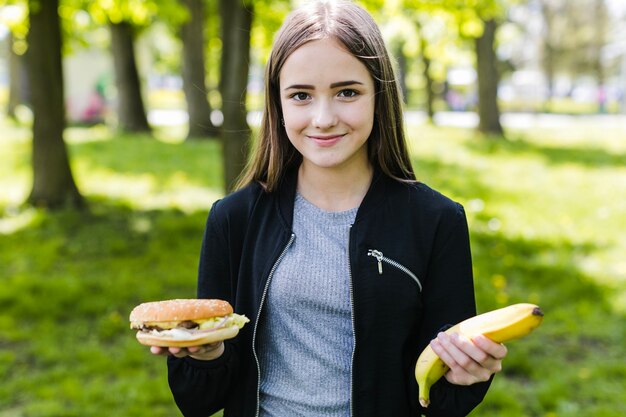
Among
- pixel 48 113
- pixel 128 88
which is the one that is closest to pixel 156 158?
pixel 48 113

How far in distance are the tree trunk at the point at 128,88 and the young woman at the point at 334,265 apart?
17.9 metres

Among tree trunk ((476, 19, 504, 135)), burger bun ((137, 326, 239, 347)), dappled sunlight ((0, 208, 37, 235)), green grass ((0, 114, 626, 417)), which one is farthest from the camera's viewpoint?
tree trunk ((476, 19, 504, 135))

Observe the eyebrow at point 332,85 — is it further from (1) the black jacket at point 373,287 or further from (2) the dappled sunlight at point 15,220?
(2) the dappled sunlight at point 15,220

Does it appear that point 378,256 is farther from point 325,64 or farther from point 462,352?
point 325,64

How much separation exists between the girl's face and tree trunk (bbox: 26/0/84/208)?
7477 millimetres

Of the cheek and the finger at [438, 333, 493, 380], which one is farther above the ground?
the cheek

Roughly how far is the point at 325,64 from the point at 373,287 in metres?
0.62

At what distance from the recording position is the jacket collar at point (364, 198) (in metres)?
2.10

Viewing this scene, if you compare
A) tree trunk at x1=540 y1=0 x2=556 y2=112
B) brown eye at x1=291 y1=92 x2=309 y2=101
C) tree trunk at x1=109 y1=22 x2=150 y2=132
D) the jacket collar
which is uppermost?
tree trunk at x1=540 y1=0 x2=556 y2=112

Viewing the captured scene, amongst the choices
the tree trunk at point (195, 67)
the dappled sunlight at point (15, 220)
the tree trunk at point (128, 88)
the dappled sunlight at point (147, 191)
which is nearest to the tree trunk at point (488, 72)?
the tree trunk at point (195, 67)

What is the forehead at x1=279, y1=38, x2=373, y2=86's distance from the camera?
79.0 inches

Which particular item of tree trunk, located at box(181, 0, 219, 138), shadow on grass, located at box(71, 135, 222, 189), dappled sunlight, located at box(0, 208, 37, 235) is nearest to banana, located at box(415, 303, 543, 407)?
dappled sunlight, located at box(0, 208, 37, 235)

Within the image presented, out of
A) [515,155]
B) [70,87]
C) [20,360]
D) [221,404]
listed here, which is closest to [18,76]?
[70,87]

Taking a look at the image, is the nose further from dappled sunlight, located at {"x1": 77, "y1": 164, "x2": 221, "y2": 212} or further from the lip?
dappled sunlight, located at {"x1": 77, "y1": 164, "x2": 221, "y2": 212}
